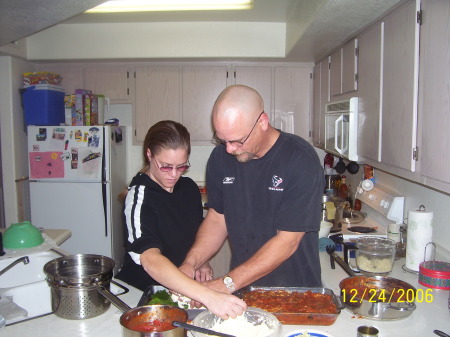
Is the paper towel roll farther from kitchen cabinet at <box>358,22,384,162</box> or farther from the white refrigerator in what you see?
the white refrigerator

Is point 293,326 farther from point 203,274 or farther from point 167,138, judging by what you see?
point 167,138

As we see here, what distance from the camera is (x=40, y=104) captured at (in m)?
3.90

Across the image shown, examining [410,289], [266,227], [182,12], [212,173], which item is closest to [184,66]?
[182,12]

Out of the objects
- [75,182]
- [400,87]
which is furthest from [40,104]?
[400,87]

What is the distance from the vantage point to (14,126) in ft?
12.9

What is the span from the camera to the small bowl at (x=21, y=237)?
85.0 inches

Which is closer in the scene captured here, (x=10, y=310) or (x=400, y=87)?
(x=10, y=310)

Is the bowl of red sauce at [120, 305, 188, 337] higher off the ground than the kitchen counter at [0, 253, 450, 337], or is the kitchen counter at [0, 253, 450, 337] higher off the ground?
the bowl of red sauce at [120, 305, 188, 337]

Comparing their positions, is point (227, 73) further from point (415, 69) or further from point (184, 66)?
point (415, 69)

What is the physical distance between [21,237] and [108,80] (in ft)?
8.12

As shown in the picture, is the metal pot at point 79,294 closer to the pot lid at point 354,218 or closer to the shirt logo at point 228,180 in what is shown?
the shirt logo at point 228,180

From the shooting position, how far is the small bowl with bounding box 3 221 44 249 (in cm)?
216

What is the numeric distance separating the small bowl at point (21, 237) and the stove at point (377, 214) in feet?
5.95

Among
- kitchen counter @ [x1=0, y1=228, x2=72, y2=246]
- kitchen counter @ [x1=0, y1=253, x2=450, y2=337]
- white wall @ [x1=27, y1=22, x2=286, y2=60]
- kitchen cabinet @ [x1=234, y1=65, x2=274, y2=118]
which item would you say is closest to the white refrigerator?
white wall @ [x1=27, y1=22, x2=286, y2=60]
